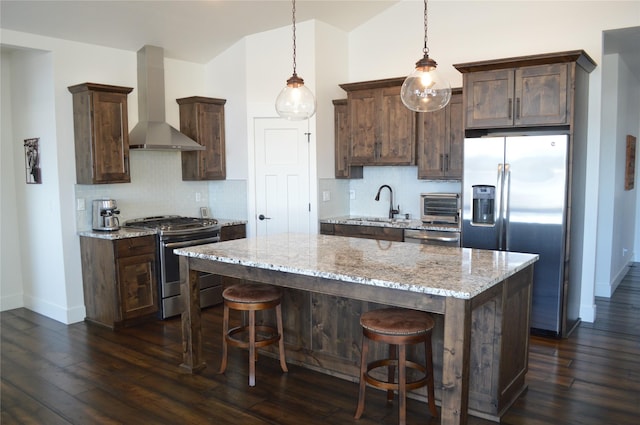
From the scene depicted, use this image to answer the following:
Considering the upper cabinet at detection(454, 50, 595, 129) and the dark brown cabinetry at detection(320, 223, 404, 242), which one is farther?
the dark brown cabinetry at detection(320, 223, 404, 242)

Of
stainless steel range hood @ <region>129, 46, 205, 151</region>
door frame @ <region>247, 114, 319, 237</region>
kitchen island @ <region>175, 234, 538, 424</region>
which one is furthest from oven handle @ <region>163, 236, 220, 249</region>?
kitchen island @ <region>175, 234, 538, 424</region>

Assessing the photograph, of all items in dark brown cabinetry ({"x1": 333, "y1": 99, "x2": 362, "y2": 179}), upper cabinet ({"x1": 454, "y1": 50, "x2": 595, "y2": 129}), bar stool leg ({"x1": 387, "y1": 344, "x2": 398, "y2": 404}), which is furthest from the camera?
dark brown cabinetry ({"x1": 333, "y1": 99, "x2": 362, "y2": 179})

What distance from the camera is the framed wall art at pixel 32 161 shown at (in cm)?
513

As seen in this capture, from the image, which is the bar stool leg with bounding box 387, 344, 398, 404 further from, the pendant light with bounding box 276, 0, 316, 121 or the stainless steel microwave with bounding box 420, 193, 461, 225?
the stainless steel microwave with bounding box 420, 193, 461, 225

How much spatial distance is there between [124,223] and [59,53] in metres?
1.86

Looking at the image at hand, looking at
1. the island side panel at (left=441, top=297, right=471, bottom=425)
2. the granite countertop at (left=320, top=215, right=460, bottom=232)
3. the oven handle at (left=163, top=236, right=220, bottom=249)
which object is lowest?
the island side panel at (left=441, top=297, right=471, bottom=425)

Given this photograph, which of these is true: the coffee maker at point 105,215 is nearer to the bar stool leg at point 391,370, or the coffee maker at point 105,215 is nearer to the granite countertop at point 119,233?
the granite countertop at point 119,233

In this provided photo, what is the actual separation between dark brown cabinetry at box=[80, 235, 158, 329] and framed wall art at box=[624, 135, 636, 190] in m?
6.32

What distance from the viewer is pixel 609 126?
5.80 metres

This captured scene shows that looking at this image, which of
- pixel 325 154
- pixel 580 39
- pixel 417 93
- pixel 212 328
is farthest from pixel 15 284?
pixel 580 39

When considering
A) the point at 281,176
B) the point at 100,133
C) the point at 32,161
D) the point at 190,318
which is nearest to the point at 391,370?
the point at 190,318

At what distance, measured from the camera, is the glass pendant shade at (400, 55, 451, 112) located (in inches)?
115

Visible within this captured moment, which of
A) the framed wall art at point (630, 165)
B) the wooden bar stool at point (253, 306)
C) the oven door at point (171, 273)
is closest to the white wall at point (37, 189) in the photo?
the oven door at point (171, 273)

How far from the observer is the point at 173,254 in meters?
5.15
